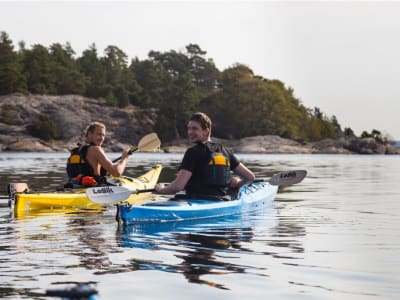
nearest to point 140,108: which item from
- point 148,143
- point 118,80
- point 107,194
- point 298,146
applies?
point 118,80

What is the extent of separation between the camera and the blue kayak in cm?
912

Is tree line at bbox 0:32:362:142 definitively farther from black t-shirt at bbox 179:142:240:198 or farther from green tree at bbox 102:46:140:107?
black t-shirt at bbox 179:142:240:198

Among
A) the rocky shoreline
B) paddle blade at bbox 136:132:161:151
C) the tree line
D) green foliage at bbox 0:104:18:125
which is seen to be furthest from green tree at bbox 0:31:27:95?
paddle blade at bbox 136:132:161:151

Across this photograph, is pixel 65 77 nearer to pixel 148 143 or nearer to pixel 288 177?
pixel 148 143

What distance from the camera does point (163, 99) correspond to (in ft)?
298

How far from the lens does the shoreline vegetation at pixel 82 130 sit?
77188 millimetres

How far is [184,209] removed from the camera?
9633 millimetres

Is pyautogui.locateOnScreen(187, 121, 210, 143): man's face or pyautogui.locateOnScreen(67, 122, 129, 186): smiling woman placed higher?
pyautogui.locateOnScreen(187, 121, 210, 143): man's face

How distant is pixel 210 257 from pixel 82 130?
7695cm

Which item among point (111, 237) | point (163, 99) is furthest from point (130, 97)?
point (111, 237)

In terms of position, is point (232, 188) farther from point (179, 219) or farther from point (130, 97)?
point (130, 97)

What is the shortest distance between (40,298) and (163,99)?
8614cm

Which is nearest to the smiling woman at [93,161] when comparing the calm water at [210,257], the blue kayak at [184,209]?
the calm water at [210,257]

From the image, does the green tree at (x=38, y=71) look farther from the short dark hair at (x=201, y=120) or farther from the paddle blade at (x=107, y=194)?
the short dark hair at (x=201, y=120)
